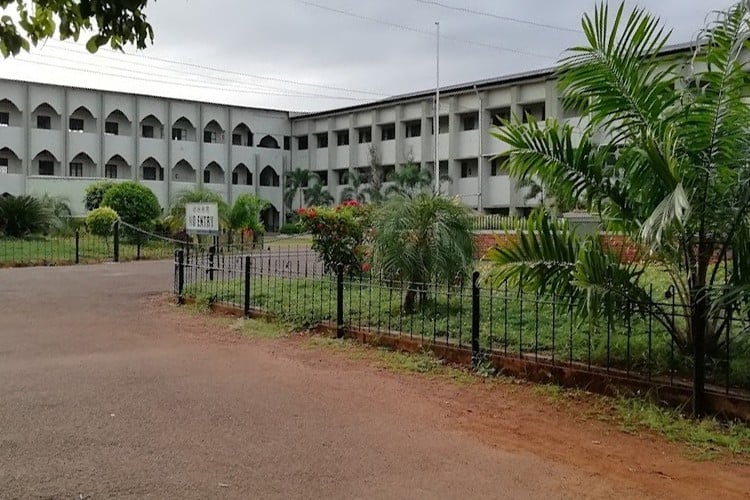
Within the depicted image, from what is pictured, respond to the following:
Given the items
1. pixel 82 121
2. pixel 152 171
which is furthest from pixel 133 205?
pixel 152 171

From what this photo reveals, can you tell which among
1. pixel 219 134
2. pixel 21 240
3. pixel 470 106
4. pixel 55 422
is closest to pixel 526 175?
pixel 55 422

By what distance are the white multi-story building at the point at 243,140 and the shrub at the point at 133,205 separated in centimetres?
716

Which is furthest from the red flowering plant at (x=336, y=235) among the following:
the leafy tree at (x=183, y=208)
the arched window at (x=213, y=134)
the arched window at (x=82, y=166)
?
the arched window at (x=213, y=134)

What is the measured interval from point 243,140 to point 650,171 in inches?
1970

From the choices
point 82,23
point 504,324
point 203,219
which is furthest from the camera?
point 203,219

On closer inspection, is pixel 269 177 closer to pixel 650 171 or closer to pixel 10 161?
pixel 10 161

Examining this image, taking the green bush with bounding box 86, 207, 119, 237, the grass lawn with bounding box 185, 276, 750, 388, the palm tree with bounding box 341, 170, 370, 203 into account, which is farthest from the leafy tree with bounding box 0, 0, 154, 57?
the palm tree with bounding box 341, 170, 370, 203

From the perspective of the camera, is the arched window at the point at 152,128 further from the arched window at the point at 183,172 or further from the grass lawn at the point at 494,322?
the grass lawn at the point at 494,322

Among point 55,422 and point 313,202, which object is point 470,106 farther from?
point 55,422

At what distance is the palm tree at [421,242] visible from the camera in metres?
9.38

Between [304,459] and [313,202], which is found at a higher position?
[313,202]

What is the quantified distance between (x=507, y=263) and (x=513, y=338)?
131 cm

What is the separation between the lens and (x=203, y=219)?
1742 cm

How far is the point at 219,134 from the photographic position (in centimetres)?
5266
